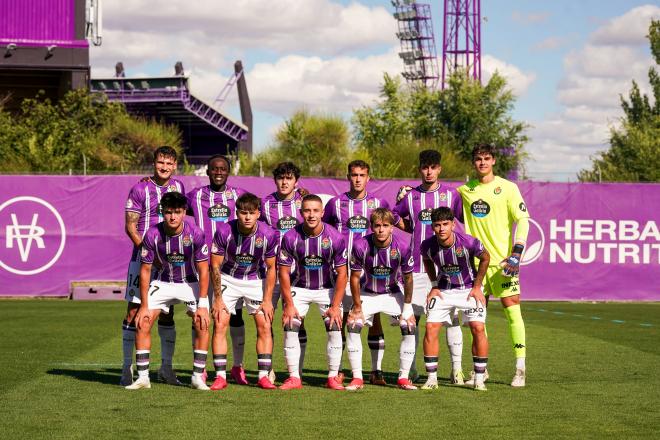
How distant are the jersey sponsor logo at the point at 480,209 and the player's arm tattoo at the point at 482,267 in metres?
0.64

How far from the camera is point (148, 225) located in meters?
9.82

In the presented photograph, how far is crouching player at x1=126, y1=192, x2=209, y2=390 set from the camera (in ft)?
29.8

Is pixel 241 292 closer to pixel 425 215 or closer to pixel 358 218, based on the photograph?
pixel 358 218

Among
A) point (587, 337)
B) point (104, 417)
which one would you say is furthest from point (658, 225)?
point (104, 417)

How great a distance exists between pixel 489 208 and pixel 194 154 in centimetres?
6038

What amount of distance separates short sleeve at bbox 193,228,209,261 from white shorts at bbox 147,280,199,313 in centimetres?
31

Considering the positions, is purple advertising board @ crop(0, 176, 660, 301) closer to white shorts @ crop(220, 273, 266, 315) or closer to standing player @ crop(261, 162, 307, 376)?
standing player @ crop(261, 162, 307, 376)

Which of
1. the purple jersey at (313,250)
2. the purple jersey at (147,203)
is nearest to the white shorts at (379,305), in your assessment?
the purple jersey at (313,250)

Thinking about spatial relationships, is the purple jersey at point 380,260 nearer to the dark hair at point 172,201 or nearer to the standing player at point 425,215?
the standing player at point 425,215

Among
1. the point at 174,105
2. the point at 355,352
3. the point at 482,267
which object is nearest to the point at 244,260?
the point at 355,352

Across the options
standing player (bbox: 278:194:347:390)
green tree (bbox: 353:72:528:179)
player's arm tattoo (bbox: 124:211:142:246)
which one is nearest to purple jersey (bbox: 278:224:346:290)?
standing player (bbox: 278:194:347:390)

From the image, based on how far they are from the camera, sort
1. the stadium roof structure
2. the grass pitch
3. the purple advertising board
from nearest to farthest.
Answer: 1. the grass pitch
2. the purple advertising board
3. the stadium roof structure

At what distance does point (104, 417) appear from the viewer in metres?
7.65

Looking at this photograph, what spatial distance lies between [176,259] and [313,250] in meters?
1.20
